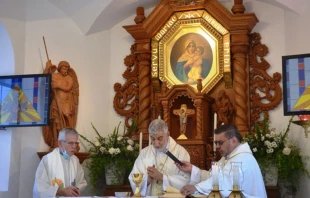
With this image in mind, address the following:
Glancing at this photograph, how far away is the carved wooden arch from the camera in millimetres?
8162

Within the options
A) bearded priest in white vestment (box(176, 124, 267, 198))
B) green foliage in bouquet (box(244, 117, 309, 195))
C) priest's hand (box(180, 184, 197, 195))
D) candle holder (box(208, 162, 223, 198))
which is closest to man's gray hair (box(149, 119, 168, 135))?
bearded priest in white vestment (box(176, 124, 267, 198))

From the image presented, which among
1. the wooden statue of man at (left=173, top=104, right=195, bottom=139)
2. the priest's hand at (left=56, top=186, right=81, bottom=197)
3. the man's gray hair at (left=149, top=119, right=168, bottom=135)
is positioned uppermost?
the wooden statue of man at (left=173, top=104, right=195, bottom=139)

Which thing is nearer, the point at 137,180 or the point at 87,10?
the point at 137,180

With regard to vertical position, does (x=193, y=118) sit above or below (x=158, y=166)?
above

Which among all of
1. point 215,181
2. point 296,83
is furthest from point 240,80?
point 215,181

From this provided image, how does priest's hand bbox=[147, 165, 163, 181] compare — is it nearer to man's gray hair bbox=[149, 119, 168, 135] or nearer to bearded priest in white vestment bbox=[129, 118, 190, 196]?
bearded priest in white vestment bbox=[129, 118, 190, 196]

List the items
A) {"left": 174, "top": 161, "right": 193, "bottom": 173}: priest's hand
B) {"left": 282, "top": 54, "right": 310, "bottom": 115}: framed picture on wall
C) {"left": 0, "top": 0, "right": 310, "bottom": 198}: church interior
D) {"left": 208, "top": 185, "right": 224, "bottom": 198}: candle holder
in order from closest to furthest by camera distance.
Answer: {"left": 208, "top": 185, "right": 224, "bottom": 198}: candle holder → {"left": 174, "top": 161, "right": 193, "bottom": 173}: priest's hand → {"left": 282, "top": 54, "right": 310, "bottom": 115}: framed picture on wall → {"left": 0, "top": 0, "right": 310, "bottom": 198}: church interior

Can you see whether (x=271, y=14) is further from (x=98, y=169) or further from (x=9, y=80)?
(x=9, y=80)

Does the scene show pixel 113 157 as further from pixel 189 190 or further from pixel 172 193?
pixel 189 190

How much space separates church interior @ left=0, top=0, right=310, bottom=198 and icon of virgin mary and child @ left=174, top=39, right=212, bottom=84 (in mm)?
49

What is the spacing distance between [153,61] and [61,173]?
304cm

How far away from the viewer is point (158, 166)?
20.7 feet

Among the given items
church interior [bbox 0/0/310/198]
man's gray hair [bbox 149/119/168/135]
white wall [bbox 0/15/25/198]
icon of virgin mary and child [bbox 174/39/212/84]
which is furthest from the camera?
icon of virgin mary and child [bbox 174/39/212/84]

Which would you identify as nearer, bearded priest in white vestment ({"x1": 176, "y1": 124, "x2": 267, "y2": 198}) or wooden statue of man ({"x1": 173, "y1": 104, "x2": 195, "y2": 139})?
bearded priest in white vestment ({"x1": 176, "y1": 124, "x2": 267, "y2": 198})
